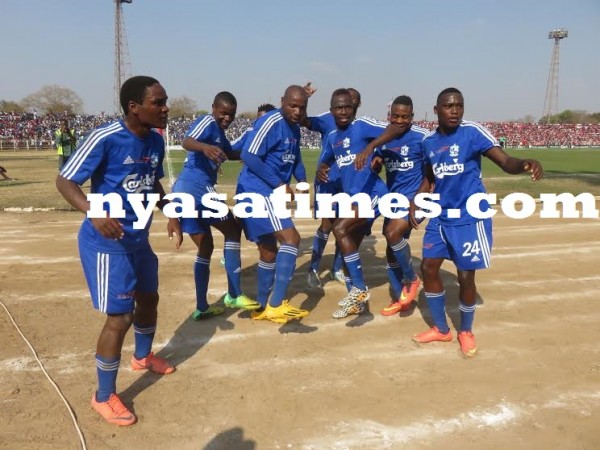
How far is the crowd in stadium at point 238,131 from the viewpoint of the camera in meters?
50.3

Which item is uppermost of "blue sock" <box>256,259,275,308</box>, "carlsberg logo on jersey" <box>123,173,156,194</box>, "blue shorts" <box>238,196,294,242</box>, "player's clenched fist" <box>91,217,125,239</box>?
"carlsberg logo on jersey" <box>123,173,156,194</box>

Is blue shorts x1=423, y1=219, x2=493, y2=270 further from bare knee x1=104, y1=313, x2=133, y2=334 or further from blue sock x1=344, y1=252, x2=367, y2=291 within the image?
bare knee x1=104, y1=313, x2=133, y2=334

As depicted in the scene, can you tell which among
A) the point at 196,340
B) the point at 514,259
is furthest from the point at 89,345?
the point at 514,259

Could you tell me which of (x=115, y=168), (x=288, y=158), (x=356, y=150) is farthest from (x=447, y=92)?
(x=115, y=168)

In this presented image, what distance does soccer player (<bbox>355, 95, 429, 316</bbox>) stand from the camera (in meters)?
5.68

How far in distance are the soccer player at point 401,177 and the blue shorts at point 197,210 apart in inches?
75.6

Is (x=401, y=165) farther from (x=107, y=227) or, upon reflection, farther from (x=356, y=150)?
(x=107, y=227)

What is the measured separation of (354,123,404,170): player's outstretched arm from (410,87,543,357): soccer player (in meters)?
0.67

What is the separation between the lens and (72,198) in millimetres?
3371

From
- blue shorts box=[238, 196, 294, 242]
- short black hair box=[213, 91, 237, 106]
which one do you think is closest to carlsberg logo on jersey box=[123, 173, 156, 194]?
blue shorts box=[238, 196, 294, 242]

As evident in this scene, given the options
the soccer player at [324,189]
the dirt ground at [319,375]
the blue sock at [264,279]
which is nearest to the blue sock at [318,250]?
the soccer player at [324,189]

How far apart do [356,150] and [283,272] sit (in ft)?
5.62

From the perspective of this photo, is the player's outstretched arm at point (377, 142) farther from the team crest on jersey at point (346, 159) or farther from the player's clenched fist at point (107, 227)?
the player's clenched fist at point (107, 227)

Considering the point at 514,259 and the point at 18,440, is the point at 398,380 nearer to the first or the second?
the point at 18,440
